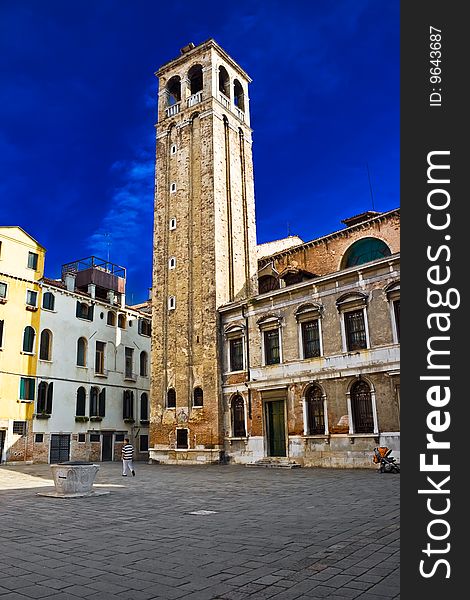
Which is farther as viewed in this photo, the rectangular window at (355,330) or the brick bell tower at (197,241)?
the brick bell tower at (197,241)

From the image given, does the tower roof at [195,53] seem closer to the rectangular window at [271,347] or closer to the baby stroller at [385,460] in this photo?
the rectangular window at [271,347]

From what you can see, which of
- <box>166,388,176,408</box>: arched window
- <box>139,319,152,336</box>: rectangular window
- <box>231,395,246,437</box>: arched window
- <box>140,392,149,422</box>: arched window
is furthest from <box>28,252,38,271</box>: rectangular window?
<box>231,395,246,437</box>: arched window

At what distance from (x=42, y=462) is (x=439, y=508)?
2807cm

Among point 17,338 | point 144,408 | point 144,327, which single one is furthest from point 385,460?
point 144,327

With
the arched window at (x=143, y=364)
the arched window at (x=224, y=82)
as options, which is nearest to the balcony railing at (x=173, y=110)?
the arched window at (x=224, y=82)

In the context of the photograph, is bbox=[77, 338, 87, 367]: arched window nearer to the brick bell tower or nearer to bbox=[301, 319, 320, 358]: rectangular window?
the brick bell tower

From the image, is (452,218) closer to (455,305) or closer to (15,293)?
(455,305)

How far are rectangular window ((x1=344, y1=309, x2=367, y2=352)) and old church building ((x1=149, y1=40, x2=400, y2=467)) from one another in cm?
6

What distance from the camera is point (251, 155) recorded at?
111 feet

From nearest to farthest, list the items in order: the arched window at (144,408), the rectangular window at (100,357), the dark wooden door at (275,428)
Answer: the dark wooden door at (275,428) → the rectangular window at (100,357) → the arched window at (144,408)

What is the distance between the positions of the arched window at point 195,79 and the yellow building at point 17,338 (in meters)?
15.1

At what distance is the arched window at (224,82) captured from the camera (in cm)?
3347

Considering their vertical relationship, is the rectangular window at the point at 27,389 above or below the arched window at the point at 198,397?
above

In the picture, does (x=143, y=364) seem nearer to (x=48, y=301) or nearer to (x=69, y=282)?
(x=69, y=282)
